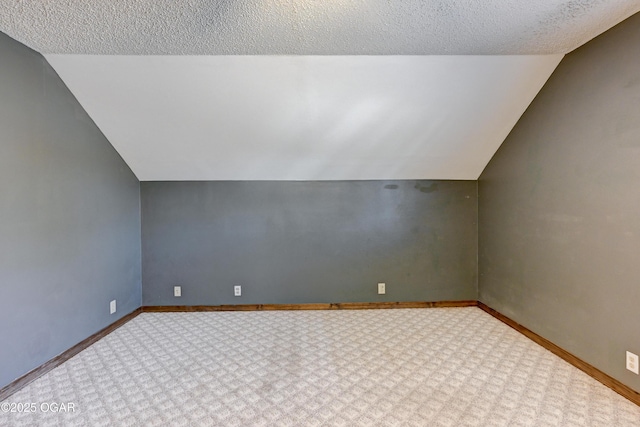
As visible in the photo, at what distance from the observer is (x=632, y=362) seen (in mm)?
1837

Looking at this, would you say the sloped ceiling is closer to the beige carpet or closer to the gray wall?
the gray wall

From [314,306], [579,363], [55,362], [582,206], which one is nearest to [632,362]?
[579,363]

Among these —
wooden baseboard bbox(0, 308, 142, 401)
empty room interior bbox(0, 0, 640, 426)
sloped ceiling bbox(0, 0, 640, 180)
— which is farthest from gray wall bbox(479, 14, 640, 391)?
wooden baseboard bbox(0, 308, 142, 401)

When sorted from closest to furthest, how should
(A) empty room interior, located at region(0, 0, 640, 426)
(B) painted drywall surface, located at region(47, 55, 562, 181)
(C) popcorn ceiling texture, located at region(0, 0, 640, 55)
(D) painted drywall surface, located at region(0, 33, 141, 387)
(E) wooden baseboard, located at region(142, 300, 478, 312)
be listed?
(C) popcorn ceiling texture, located at region(0, 0, 640, 55), (A) empty room interior, located at region(0, 0, 640, 426), (D) painted drywall surface, located at region(0, 33, 141, 387), (B) painted drywall surface, located at region(47, 55, 562, 181), (E) wooden baseboard, located at region(142, 300, 478, 312)

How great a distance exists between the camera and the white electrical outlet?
1815 millimetres

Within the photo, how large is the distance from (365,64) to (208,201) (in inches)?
88.8

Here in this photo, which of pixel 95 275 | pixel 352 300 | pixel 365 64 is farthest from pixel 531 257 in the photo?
pixel 95 275

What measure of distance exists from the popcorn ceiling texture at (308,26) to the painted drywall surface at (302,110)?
0.45ft

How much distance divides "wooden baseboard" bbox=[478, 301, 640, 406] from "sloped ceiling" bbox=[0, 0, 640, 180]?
1.65 meters

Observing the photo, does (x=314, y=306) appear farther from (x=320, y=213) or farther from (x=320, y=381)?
(x=320, y=381)

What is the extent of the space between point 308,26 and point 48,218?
2.26 meters

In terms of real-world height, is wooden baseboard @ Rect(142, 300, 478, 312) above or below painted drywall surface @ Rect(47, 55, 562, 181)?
below

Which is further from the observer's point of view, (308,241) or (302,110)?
(308,241)

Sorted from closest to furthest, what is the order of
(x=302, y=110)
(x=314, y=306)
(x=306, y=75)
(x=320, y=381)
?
(x=320, y=381), (x=306, y=75), (x=302, y=110), (x=314, y=306)
